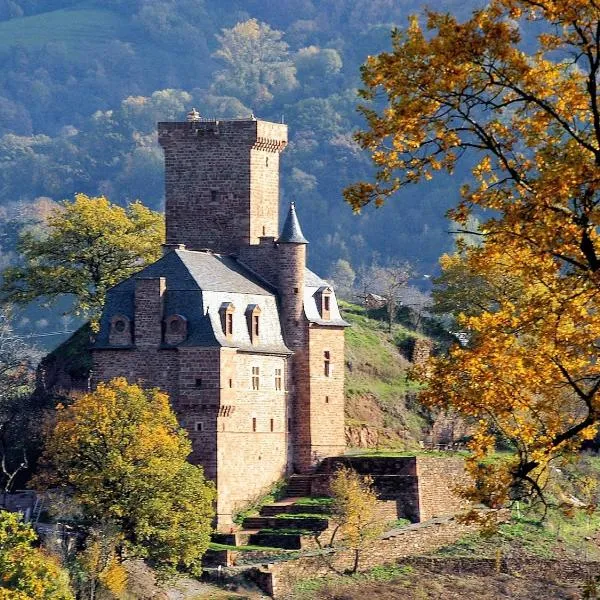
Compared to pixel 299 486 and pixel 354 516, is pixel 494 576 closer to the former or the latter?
pixel 354 516

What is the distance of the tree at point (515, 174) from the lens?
104ft

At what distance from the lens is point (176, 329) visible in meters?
75.5

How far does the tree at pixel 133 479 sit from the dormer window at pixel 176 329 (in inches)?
217

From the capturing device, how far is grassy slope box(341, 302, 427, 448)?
8994cm

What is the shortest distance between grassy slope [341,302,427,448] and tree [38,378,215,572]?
1939 cm

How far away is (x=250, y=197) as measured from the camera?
82.9 m

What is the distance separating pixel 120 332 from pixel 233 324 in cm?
373

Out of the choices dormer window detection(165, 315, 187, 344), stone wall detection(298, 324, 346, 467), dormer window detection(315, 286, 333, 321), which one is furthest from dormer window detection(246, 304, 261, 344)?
dormer window detection(315, 286, 333, 321)

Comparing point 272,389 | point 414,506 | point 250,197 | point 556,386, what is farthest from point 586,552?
point 556,386

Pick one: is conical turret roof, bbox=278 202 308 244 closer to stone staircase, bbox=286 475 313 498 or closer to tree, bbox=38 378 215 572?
stone staircase, bbox=286 475 313 498

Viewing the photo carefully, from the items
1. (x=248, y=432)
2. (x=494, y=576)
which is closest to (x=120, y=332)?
(x=248, y=432)

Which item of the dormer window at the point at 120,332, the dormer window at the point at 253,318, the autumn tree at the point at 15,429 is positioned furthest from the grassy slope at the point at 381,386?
the dormer window at the point at 120,332

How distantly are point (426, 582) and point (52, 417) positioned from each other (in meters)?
14.2

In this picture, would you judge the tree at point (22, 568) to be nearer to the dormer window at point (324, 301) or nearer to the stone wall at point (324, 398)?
the stone wall at point (324, 398)
